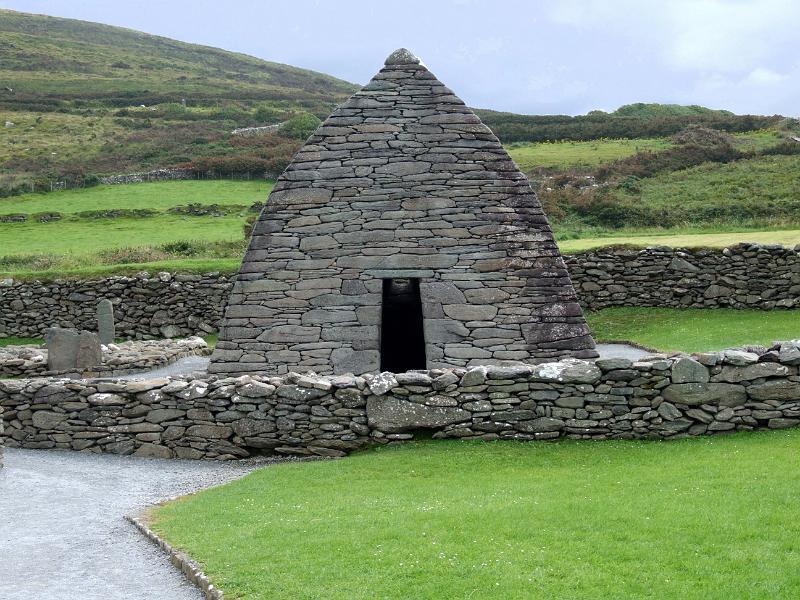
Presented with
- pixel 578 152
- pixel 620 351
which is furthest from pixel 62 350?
pixel 578 152

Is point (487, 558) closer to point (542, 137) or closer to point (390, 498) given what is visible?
point (390, 498)

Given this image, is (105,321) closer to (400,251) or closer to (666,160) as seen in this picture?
(400,251)

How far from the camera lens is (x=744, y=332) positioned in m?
22.3

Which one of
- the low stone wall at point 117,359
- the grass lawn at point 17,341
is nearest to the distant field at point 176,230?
the grass lawn at point 17,341

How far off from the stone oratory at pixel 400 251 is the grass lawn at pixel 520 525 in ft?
13.8

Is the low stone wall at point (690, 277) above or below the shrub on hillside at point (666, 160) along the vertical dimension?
below

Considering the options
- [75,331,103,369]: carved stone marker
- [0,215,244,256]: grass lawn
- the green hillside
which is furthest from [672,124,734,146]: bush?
[75,331,103,369]: carved stone marker

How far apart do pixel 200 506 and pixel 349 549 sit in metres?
3.09

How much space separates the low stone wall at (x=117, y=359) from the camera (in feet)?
72.8

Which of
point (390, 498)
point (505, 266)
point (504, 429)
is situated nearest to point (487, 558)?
point (390, 498)

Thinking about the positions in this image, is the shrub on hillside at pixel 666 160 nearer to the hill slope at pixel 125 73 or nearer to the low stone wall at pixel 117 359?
the low stone wall at pixel 117 359

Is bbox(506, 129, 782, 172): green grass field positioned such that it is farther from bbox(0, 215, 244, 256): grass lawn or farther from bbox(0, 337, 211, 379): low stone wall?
bbox(0, 337, 211, 379): low stone wall

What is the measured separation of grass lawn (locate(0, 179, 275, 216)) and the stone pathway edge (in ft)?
143

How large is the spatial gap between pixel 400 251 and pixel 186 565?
8.86 metres
